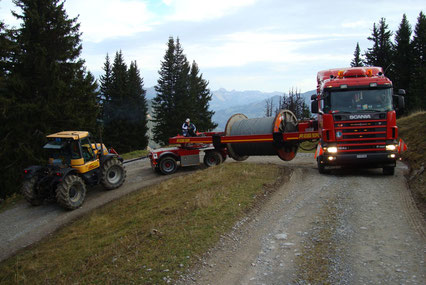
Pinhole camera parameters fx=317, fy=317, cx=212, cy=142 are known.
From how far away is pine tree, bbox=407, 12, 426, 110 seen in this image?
143 ft

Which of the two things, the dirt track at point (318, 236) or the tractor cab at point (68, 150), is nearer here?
the dirt track at point (318, 236)

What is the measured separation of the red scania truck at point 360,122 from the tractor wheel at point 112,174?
9.31 metres

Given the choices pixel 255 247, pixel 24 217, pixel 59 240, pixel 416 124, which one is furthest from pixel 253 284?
pixel 416 124

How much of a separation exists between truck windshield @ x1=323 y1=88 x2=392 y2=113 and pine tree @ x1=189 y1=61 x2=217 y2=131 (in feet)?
145

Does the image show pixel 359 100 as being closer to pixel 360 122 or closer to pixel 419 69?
pixel 360 122

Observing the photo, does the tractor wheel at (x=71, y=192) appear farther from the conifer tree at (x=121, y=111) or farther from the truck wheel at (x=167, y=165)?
the conifer tree at (x=121, y=111)

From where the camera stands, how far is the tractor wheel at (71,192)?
12023mm

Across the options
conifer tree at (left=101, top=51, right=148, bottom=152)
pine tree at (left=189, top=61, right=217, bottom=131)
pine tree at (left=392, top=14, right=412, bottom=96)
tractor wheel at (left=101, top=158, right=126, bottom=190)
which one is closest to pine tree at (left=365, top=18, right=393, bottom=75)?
pine tree at (left=392, top=14, right=412, bottom=96)

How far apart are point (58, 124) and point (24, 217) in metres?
14.1

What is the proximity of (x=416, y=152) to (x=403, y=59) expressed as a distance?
41067 millimetres

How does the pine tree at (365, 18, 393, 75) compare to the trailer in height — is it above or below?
above

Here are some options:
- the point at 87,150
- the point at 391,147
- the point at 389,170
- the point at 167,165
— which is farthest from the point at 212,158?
the point at 391,147

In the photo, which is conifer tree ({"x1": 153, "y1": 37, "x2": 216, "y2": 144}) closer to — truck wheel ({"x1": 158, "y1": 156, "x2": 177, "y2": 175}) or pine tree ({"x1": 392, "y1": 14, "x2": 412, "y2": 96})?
truck wheel ({"x1": 158, "y1": 156, "x2": 177, "y2": 175})

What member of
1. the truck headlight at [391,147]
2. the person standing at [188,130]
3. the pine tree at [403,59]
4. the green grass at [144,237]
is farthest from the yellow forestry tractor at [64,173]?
the pine tree at [403,59]
